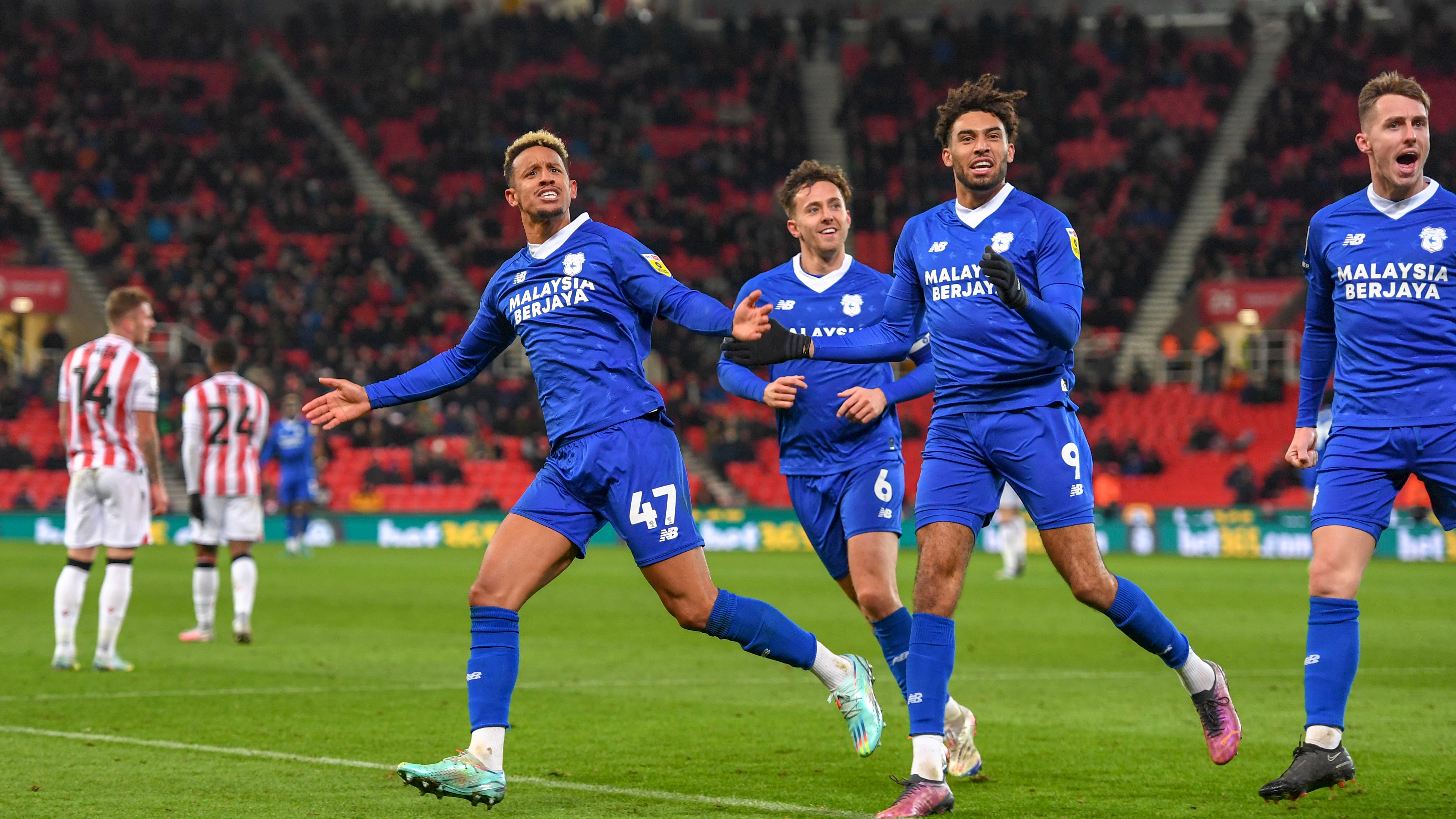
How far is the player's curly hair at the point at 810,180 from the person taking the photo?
8.33m

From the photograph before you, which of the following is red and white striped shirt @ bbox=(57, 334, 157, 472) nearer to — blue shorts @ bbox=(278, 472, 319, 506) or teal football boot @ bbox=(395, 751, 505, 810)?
teal football boot @ bbox=(395, 751, 505, 810)

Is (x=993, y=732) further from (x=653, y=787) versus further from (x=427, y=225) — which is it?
(x=427, y=225)

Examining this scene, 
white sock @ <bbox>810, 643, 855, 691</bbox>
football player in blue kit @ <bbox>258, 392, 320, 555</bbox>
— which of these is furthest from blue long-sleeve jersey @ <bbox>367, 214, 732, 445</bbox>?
football player in blue kit @ <bbox>258, 392, 320, 555</bbox>

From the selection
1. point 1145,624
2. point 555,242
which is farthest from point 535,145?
point 1145,624

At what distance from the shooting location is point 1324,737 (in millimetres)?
6195

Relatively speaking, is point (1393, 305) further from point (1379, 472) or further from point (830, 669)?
point (830, 669)

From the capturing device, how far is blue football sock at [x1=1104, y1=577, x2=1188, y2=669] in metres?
6.82

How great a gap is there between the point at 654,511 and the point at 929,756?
4.75 ft

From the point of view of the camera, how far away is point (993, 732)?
884 centimetres

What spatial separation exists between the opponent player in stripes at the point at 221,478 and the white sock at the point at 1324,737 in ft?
32.5

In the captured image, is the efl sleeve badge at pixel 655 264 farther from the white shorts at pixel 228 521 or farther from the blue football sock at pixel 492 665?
the white shorts at pixel 228 521

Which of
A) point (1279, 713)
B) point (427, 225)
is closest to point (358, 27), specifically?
point (427, 225)

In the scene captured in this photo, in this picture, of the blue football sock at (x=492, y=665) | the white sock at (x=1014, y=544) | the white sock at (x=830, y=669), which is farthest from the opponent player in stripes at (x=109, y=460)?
the white sock at (x=1014, y=544)

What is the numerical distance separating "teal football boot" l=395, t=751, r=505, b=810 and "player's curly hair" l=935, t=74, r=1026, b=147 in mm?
3135
